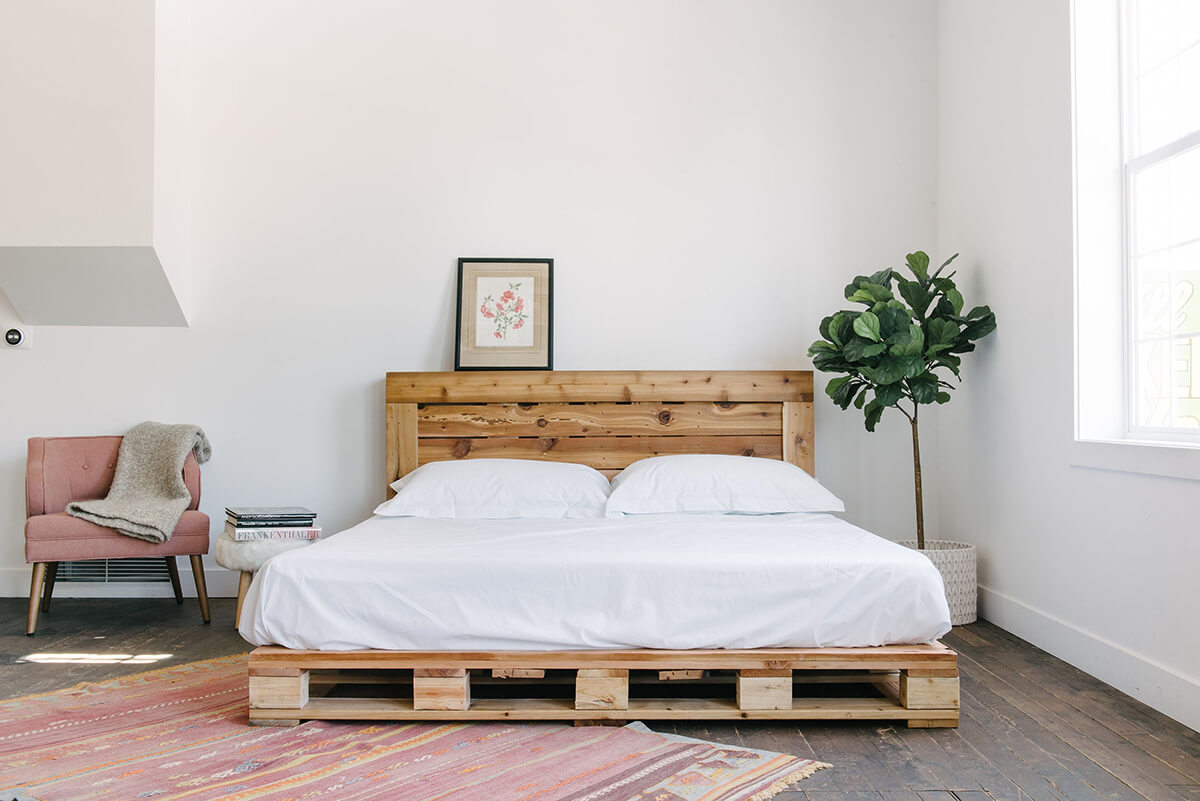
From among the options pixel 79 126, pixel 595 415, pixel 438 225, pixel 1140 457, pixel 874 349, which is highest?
pixel 79 126

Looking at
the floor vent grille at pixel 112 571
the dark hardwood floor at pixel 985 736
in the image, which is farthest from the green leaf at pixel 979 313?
the floor vent grille at pixel 112 571

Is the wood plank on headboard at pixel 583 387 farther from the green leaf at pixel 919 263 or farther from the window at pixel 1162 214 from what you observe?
the window at pixel 1162 214

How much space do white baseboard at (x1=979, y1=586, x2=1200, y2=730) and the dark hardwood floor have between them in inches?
1.4

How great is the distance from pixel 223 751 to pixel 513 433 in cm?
190

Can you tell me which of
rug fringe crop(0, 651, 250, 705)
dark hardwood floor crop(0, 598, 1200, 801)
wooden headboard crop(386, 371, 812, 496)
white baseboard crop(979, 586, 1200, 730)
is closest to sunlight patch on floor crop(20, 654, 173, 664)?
dark hardwood floor crop(0, 598, 1200, 801)

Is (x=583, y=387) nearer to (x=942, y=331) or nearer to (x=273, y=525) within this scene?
(x=273, y=525)

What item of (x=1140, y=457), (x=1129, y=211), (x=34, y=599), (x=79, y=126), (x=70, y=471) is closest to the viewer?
(x=1140, y=457)

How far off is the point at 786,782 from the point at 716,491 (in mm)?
1365

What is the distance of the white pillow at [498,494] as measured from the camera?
10.3 feet

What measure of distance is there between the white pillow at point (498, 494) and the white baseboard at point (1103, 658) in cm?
159

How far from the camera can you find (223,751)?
2.07m

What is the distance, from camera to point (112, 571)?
3.89 meters

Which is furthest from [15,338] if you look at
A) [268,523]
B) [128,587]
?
[268,523]

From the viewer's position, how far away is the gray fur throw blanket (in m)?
3.30
